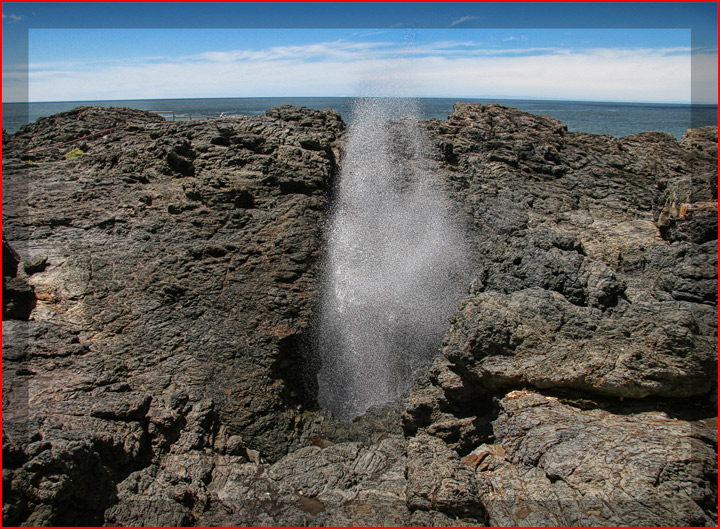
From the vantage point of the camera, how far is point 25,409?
18.0 feet

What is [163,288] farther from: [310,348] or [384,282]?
[384,282]

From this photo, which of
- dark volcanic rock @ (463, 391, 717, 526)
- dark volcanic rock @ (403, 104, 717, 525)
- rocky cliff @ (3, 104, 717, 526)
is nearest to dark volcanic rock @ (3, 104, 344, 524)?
rocky cliff @ (3, 104, 717, 526)

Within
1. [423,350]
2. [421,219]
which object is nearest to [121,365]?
[423,350]

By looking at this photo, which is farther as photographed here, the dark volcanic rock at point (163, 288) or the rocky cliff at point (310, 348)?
the dark volcanic rock at point (163, 288)

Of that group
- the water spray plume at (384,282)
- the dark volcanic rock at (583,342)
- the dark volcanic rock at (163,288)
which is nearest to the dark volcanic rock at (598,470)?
the dark volcanic rock at (583,342)

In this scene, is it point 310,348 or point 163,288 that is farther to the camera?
point 310,348

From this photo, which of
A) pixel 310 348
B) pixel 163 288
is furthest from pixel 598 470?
pixel 163 288

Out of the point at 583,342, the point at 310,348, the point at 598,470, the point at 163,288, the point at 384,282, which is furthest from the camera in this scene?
the point at 384,282

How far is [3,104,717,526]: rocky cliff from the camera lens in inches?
195

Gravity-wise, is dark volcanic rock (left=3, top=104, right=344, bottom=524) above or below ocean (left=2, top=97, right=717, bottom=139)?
below

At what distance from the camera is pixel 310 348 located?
8.06 meters

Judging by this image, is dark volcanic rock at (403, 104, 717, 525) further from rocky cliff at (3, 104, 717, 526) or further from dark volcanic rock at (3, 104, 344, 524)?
dark volcanic rock at (3, 104, 344, 524)

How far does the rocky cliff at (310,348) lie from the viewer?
496cm

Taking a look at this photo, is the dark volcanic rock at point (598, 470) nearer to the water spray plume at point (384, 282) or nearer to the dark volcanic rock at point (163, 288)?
the water spray plume at point (384, 282)
